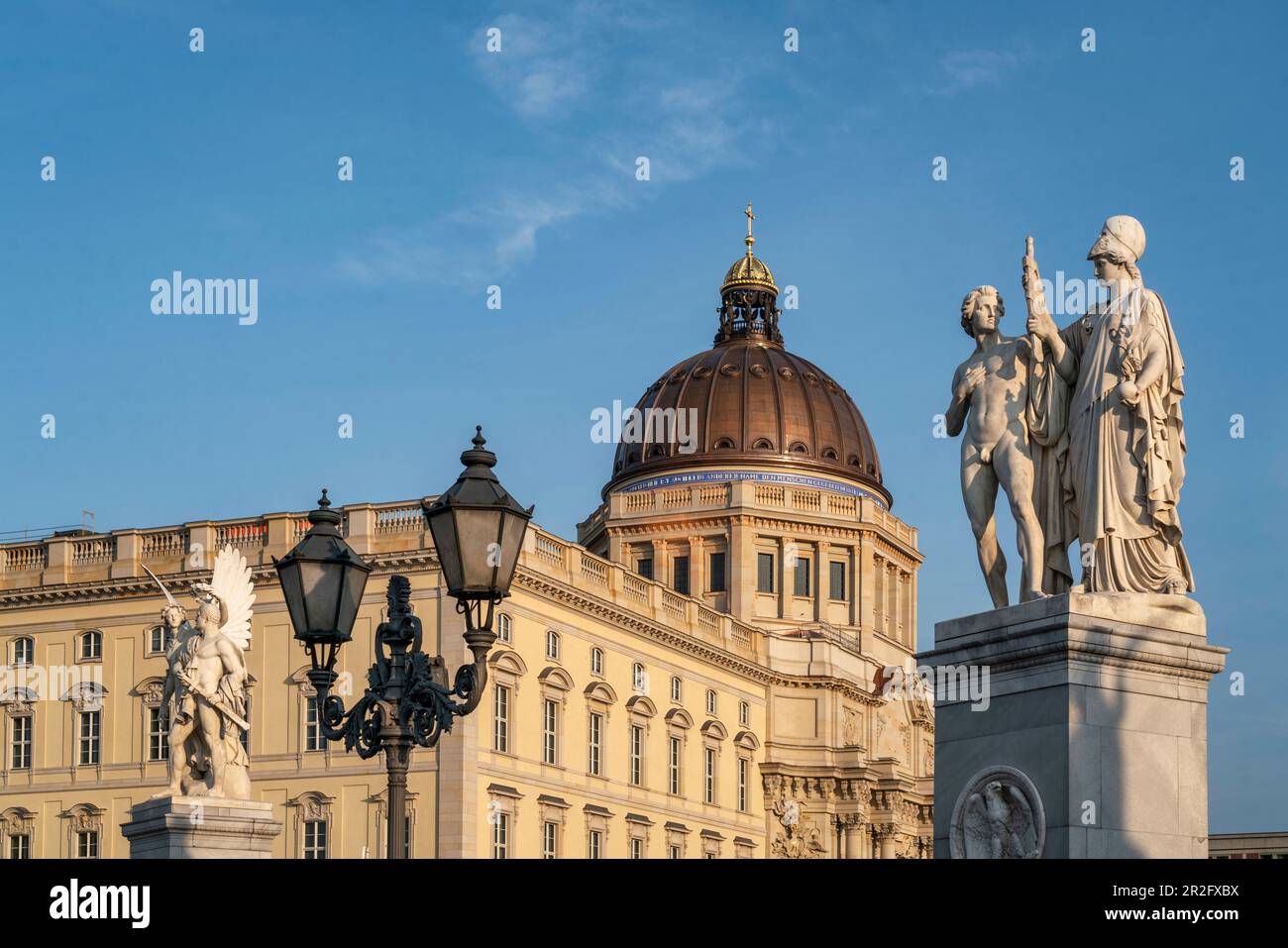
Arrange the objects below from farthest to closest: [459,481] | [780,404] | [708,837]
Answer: [780,404] < [708,837] < [459,481]

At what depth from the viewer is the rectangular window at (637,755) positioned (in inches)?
2992

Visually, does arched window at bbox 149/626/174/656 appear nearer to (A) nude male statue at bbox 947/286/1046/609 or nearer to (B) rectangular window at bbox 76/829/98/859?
(B) rectangular window at bbox 76/829/98/859

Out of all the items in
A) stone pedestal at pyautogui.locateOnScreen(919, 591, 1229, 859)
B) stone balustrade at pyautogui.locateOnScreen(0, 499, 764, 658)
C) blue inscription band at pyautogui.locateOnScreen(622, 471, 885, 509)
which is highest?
blue inscription band at pyautogui.locateOnScreen(622, 471, 885, 509)

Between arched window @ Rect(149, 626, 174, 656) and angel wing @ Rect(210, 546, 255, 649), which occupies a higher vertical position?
arched window @ Rect(149, 626, 174, 656)

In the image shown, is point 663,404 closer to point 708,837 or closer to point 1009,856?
point 708,837

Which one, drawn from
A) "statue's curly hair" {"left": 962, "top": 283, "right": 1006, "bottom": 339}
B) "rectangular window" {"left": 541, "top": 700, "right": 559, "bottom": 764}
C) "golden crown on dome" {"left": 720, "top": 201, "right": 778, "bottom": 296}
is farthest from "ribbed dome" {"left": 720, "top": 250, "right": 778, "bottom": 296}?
"statue's curly hair" {"left": 962, "top": 283, "right": 1006, "bottom": 339}

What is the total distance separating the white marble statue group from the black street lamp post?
335cm

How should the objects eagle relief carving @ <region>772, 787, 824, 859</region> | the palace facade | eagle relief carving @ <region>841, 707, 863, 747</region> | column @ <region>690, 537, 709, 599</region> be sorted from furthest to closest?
column @ <region>690, 537, 709, 599</region> < eagle relief carving @ <region>841, 707, 863, 747</region> < eagle relief carving @ <region>772, 787, 824, 859</region> < the palace facade

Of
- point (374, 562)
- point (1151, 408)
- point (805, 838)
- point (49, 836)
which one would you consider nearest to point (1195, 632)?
point (1151, 408)

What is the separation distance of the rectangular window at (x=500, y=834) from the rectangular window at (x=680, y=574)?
36500 millimetres

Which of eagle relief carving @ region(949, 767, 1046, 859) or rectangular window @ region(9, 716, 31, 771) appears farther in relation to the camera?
rectangular window @ region(9, 716, 31, 771)

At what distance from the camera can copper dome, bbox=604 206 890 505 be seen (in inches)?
4178

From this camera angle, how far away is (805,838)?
92.9m
